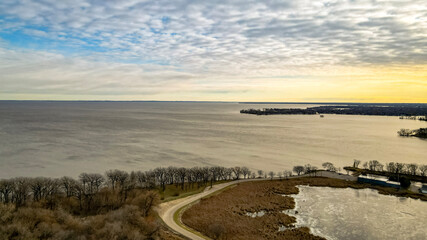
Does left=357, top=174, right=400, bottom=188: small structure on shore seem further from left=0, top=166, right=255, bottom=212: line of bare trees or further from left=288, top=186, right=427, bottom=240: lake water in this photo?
left=0, top=166, right=255, bottom=212: line of bare trees

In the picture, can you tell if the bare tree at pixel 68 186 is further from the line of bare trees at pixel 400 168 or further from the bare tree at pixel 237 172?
the line of bare trees at pixel 400 168

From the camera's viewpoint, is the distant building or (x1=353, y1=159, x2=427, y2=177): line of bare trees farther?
(x1=353, y1=159, x2=427, y2=177): line of bare trees

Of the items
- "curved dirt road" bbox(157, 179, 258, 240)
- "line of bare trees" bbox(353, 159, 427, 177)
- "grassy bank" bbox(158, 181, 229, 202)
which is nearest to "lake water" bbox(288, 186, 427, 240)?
"curved dirt road" bbox(157, 179, 258, 240)

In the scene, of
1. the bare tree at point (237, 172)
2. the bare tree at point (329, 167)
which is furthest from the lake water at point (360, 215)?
the bare tree at point (237, 172)

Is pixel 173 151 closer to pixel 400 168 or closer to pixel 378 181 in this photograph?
pixel 378 181

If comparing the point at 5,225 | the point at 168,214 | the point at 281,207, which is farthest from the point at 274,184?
the point at 5,225
